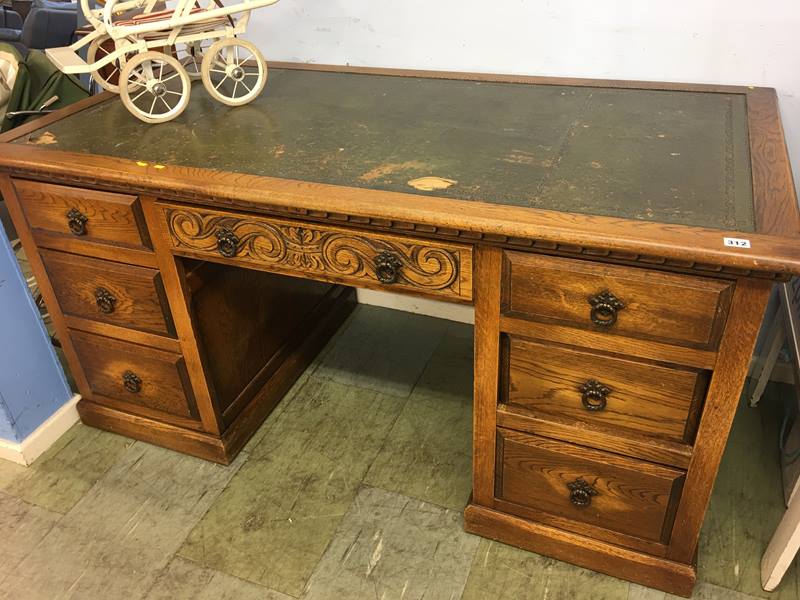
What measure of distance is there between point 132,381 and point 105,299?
0.23 m

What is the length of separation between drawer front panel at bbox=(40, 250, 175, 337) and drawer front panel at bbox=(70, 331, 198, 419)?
2.8 inches

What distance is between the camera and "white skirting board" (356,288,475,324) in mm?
2113

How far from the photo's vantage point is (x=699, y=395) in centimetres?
112

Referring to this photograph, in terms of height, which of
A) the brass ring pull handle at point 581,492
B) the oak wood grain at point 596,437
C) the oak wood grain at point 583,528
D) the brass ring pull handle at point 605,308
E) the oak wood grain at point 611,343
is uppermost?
the brass ring pull handle at point 605,308

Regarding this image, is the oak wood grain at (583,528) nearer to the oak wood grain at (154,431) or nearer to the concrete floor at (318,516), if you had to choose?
the concrete floor at (318,516)

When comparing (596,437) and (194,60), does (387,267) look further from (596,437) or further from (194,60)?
(194,60)

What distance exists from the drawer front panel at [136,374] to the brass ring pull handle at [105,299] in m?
0.10

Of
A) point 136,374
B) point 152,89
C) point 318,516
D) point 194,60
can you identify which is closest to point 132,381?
point 136,374

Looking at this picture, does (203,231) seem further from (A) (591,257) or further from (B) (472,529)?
(B) (472,529)

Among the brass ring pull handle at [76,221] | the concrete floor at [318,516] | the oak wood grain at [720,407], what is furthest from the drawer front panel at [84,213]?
the oak wood grain at [720,407]

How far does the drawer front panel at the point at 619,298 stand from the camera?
3.32 ft

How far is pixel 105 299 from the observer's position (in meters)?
1.51

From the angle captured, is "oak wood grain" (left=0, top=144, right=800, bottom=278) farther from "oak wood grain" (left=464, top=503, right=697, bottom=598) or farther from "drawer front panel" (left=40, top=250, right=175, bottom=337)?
"oak wood grain" (left=464, top=503, right=697, bottom=598)

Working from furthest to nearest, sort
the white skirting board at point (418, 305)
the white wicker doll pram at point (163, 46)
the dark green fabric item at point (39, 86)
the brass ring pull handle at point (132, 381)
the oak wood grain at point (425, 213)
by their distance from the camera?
the white skirting board at point (418, 305) → the dark green fabric item at point (39, 86) → the brass ring pull handle at point (132, 381) → the white wicker doll pram at point (163, 46) → the oak wood grain at point (425, 213)
